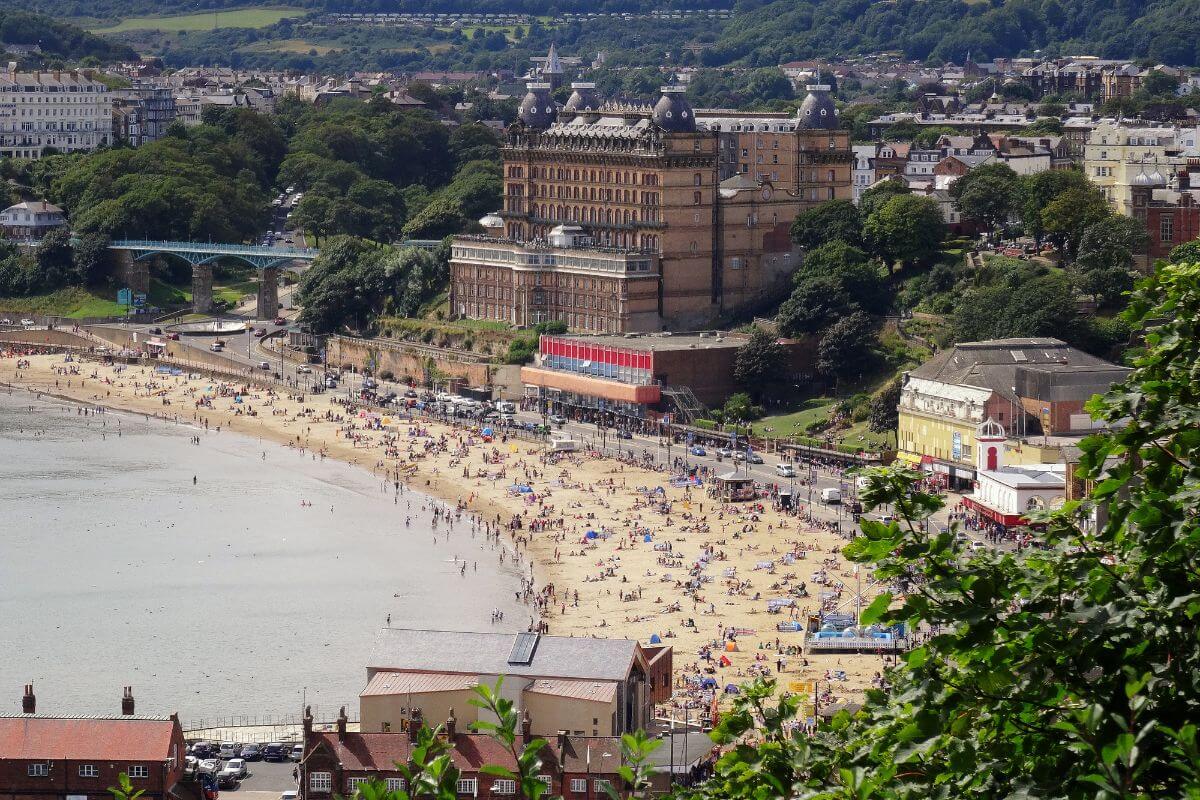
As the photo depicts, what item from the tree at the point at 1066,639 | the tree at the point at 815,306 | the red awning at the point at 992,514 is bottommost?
the red awning at the point at 992,514

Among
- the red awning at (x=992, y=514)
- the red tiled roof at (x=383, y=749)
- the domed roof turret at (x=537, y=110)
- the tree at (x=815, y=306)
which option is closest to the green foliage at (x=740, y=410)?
the tree at (x=815, y=306)

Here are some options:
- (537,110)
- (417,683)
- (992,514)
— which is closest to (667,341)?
(537,110)

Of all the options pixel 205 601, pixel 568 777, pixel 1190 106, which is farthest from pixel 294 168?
pixel 568 777

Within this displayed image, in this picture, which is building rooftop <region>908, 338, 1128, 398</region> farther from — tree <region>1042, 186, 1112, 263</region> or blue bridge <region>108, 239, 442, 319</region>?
blue bridge <region>108, 239, 442, 319</region>

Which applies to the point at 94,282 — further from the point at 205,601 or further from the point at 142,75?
the point at 142,75

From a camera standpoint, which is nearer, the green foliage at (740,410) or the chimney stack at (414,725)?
the chimney stack at (414,725)

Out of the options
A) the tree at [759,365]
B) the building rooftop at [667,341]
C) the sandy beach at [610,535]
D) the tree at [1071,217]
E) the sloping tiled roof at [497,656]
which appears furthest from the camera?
the tree at [1071,217]

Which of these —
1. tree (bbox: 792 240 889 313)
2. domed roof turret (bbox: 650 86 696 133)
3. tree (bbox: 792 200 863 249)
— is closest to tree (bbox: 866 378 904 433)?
tree (bbox: 792 240 889 313)

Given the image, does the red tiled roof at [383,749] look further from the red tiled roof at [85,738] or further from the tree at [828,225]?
the tree at [828,225]
